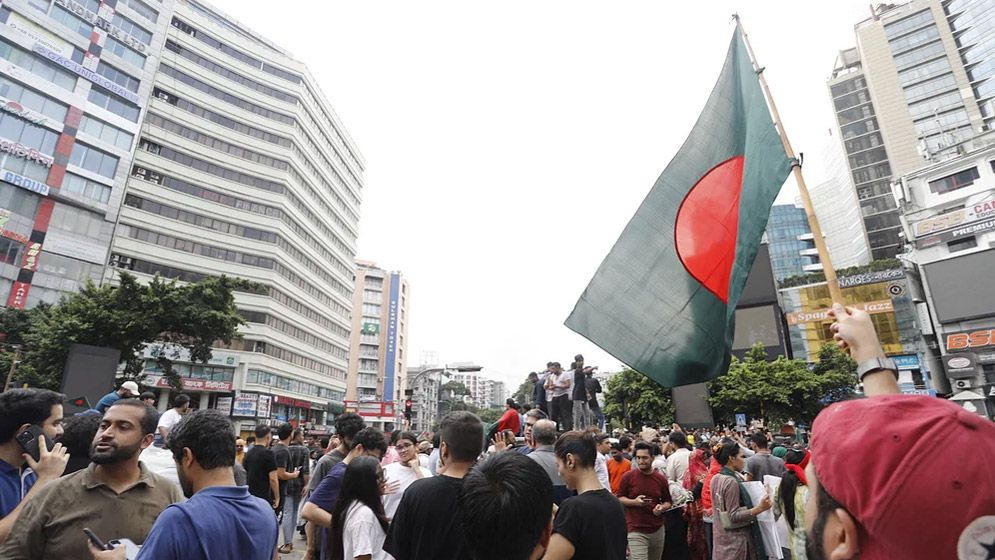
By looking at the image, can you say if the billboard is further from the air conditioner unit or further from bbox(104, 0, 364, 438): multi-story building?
bbox(104, 0, 364, 438): multi-story building

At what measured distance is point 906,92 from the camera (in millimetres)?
57688

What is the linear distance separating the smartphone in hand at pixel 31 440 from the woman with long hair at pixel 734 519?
5.50 metres

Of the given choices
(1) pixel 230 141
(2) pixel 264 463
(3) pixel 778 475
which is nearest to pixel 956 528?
(3) pixel 778 475

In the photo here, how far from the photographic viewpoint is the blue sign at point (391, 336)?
73463 mm

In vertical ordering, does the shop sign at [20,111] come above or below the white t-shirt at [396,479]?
above

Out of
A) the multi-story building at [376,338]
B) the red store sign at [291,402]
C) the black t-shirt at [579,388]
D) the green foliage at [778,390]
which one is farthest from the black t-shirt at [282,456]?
the multi-story building at [376,338]

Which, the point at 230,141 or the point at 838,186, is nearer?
the point at 230,141

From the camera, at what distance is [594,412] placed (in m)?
9.79

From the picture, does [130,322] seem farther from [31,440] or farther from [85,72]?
[85,72]

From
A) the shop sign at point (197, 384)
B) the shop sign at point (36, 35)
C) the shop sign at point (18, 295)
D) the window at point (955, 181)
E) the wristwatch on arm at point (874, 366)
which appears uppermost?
the shop sign at point (36, 35)

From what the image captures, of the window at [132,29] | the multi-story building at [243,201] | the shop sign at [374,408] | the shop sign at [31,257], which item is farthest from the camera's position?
the shop sign at [374,408]

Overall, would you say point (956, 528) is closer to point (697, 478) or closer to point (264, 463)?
point (697, 478)

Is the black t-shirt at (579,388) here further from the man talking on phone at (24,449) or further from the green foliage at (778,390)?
the green foliage at (778,390)

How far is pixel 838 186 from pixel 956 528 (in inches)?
3314
